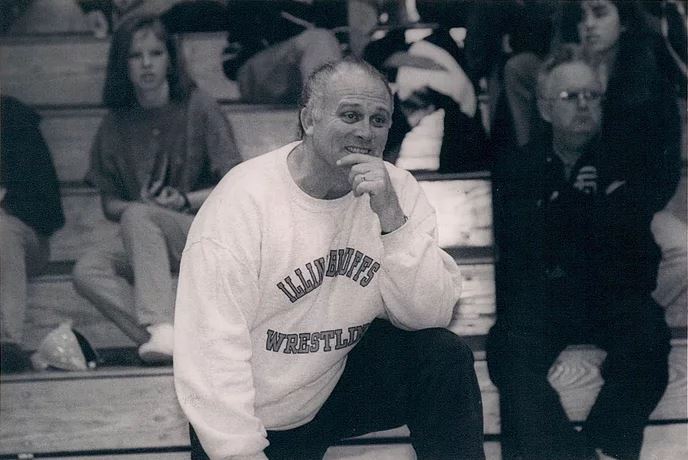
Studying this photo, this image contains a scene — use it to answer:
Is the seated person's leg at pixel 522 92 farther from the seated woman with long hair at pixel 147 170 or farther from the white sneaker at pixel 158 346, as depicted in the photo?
the white sneaker at pixel 158 346

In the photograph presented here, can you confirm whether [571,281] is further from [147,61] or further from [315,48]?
[147,61]

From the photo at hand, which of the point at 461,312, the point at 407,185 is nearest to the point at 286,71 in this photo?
the point at 407,185

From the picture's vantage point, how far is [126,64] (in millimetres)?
1865

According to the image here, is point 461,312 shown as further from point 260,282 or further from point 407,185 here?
point 260,282

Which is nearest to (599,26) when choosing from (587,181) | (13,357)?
(587,181)

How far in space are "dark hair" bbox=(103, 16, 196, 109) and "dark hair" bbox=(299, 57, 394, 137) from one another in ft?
1.62

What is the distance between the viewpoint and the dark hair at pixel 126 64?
1864 millimetres

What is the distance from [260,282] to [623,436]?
936mm

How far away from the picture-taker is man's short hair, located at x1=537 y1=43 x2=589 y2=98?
Result: 186cm

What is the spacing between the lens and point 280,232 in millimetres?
1341

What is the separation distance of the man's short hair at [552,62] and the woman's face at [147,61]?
859 mm

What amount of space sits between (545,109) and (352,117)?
66 centimetres

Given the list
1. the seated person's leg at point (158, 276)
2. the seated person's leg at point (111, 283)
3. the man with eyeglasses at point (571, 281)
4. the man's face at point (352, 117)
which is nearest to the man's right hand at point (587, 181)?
the man with eyeglasses at point (571, 281)

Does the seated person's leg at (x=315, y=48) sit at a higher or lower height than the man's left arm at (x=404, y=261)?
higher
